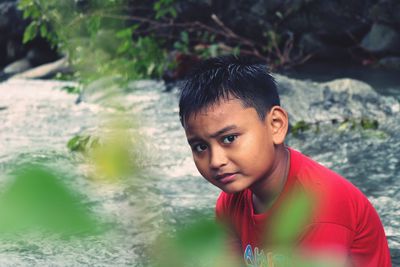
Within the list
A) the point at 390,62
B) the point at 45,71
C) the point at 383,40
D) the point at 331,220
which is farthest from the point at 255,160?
the point at 45,71

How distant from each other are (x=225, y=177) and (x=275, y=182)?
0.37 m

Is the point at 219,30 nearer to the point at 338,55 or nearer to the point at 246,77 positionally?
the point at 338,55

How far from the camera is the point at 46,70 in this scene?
28.0 feet

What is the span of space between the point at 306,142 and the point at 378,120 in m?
0.58

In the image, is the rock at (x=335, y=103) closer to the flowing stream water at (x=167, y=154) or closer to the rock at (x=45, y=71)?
the flowing stream water at (x=167, y=154)

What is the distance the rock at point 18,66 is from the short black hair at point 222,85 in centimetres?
838

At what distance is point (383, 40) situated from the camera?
20.7 feet

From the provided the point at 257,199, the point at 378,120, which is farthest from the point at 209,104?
the point at 378,120

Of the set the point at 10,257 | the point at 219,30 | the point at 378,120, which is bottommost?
the point at 10,257

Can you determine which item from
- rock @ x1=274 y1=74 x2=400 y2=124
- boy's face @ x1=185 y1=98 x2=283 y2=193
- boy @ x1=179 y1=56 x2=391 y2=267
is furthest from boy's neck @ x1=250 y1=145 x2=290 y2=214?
rock @ x1=274 y1=74 x2=400 y2=124

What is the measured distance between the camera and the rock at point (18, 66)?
944 cm

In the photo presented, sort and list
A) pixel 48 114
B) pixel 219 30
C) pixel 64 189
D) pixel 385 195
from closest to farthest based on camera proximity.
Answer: pixel 64 189 → pixel 385 195 → pixel 48 114 → pixel 219 30

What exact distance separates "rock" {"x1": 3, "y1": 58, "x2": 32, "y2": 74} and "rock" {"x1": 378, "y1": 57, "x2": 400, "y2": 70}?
5337 millimetres

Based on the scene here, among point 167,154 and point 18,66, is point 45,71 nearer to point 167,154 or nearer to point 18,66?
point 18,66
